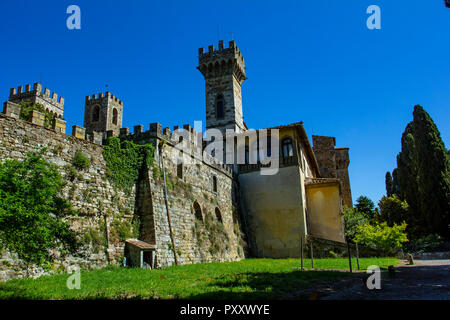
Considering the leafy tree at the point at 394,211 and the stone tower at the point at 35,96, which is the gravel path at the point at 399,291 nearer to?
the leafy tree at the point at 394,211

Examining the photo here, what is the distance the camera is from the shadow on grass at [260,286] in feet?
24.3

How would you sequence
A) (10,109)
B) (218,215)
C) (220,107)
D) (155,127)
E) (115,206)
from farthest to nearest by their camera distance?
(220,107)
(218,215)
(155,127)
(115,206)
(10,109)

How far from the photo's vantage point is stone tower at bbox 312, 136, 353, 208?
163 ft

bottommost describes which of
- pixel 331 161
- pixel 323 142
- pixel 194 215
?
pixel 194 215

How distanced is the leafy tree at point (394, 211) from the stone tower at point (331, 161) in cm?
1176

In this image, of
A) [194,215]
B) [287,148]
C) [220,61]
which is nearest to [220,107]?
[220,61]

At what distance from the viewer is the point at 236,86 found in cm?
3856

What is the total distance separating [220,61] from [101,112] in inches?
882

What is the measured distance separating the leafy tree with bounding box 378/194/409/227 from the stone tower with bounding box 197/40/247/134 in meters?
18.5

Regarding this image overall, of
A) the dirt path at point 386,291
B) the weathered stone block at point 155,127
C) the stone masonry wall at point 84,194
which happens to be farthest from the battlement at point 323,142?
the dirt path at point 386,291

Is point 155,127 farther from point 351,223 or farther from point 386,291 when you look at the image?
point 351,223

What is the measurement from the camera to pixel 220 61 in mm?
37781

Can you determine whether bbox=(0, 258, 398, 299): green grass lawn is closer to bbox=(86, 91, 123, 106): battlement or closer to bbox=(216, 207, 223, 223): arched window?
bbox=(216, 207, 223, 223): arched window
